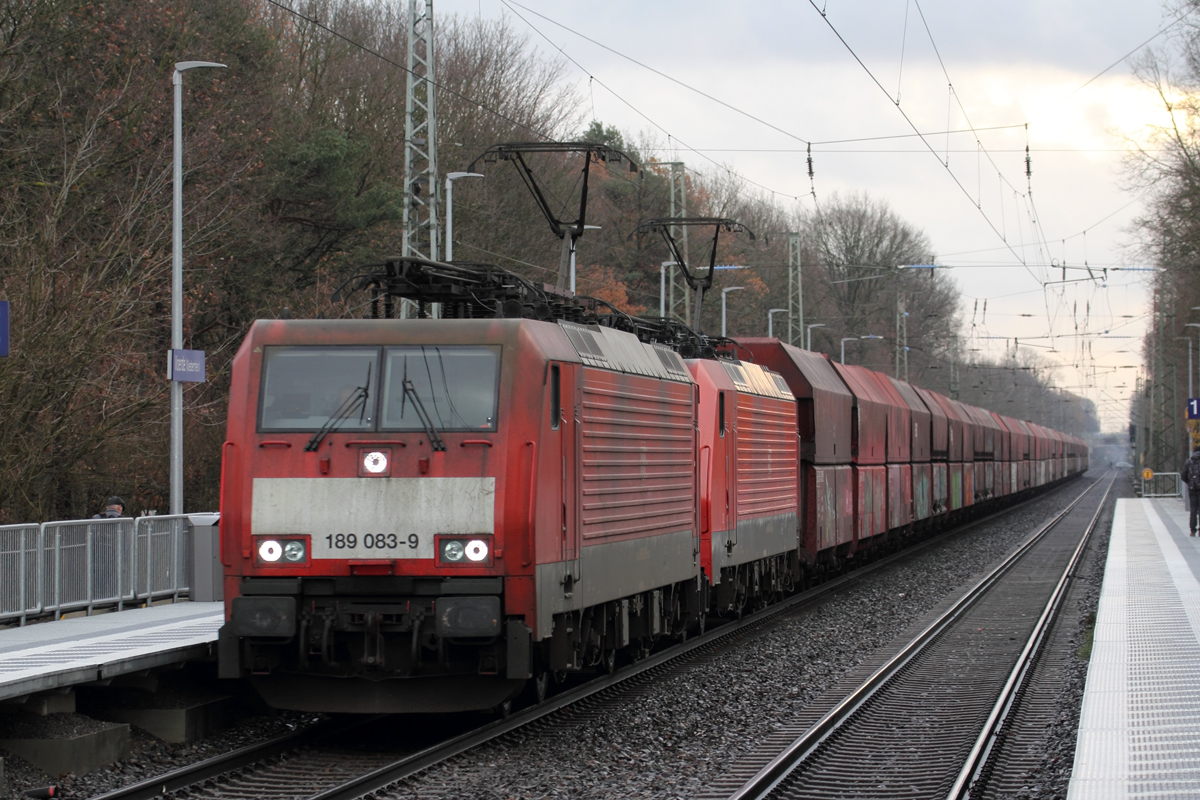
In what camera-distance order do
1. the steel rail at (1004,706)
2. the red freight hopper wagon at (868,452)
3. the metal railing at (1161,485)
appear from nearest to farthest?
the steel rail at (1004,706), the red freight hopper wagon at (868,452), the metal railing at (1161,485)

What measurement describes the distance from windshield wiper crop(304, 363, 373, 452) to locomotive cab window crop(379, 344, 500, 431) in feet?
0.44

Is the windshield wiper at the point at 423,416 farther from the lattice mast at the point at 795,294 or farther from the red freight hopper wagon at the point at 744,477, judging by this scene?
the lattice mast at the point at 795,294

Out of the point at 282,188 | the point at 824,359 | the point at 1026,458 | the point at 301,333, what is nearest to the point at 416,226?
the point at 824,359

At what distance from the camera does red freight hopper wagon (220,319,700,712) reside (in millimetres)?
9523

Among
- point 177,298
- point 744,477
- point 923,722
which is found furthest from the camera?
point 177,298

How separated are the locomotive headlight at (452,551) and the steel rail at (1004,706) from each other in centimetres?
338

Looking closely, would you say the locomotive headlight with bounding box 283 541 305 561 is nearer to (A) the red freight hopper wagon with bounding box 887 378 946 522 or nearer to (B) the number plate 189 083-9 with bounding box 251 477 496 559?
(B) the number plate 189 083-9 with bounding box 251 477 496 559

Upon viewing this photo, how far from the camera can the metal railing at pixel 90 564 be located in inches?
494

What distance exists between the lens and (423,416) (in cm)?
980

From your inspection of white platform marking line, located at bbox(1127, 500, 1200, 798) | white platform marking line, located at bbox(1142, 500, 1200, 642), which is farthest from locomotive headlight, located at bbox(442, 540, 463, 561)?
white platform marking line, located at bbox(1142, 500, 1200, 642)

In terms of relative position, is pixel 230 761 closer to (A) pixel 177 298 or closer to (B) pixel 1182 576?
(A) pixel 177 298

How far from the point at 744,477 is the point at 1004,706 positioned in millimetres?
5504

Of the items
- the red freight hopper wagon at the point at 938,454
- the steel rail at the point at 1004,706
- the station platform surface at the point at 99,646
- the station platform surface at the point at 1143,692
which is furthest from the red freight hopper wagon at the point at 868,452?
the station platform surface at the point at 99,646

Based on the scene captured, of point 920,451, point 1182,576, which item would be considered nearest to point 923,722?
point 1182,576
